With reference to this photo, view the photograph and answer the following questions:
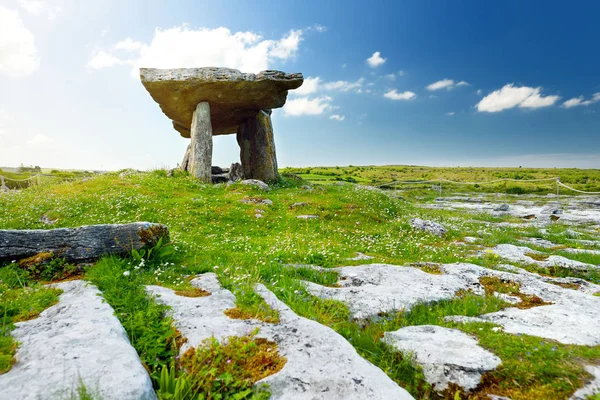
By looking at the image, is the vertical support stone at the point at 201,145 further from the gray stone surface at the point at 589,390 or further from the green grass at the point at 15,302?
the gray stone surface at the point at 589,390

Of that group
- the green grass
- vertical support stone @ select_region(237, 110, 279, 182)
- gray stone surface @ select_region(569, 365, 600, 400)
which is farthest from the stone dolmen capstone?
gray stone surface @ select_region(569, 365, 600, 400)

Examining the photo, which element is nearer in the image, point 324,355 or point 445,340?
point 324,355

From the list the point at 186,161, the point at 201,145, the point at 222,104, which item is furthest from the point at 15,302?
the point at 222,104

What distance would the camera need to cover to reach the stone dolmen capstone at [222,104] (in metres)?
22.0

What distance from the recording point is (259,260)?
27.9ft

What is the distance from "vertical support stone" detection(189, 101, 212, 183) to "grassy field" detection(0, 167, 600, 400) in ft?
5.42

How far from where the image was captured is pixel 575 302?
6.03 metres

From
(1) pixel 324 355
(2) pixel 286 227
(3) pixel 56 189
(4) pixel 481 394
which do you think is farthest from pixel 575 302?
(3) pixel 56 189

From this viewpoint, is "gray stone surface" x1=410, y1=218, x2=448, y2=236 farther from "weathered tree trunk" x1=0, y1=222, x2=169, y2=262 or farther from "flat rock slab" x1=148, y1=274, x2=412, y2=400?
"weathered tree trunk" x1=0, y1=222, x2=169, y2=262

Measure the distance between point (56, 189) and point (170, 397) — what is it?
21126 mm

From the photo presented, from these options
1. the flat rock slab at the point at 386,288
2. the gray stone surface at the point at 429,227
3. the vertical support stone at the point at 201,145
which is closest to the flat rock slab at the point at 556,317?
the flat rock slab at the point at 386,288

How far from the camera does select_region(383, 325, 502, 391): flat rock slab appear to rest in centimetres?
356

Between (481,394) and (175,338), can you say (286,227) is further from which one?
(481,394)

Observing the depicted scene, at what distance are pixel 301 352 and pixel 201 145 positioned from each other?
22.1 m
